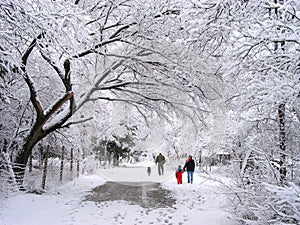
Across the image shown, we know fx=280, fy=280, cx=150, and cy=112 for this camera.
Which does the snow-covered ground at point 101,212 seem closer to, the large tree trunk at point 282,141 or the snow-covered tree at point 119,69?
the snow-covered tree at point 119,69

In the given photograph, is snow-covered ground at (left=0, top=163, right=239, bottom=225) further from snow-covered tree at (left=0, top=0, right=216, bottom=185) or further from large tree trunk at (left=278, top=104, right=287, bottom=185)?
large tree trunk at (left=278, top=104, right=287, bottom=185)

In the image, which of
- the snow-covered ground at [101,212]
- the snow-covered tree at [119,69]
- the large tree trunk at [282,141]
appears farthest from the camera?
the snow-covered tree at [119,69]

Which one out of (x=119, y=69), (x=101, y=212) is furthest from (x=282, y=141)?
(x=119, y=69)

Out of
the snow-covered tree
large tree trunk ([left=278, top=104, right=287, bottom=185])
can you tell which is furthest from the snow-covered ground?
large tree trunk ([left=278, top=104, right=287, bottom=185])

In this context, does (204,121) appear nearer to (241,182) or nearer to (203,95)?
(203,95)

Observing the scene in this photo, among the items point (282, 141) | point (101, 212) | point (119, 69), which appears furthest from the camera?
point (119, 69)

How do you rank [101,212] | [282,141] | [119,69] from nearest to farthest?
[282,141] → [101,212] → [119,69]

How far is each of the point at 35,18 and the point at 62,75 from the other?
6.05 metres

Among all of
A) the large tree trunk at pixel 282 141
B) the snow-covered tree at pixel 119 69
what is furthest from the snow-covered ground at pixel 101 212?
the large tree trunk at pixel 282 141

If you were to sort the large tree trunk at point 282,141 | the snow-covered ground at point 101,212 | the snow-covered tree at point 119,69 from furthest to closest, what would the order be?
the snow-covered tree at point 119,69 < the snow-covered ground at point 101,212 < the large tree trunk at point 282,141

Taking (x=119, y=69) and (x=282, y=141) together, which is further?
(x=119, y=69)

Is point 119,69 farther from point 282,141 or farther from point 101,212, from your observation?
point 282,141

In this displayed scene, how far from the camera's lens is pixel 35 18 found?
4.06m

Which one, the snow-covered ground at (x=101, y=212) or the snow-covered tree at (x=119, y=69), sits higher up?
the snow-covered tree at (x=119, y=69)
